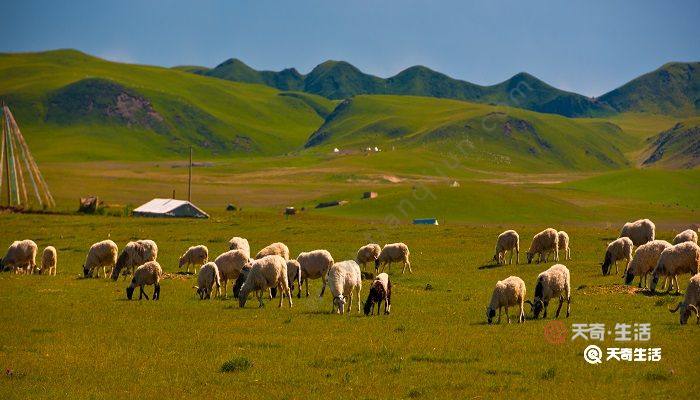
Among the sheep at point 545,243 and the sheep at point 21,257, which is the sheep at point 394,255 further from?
the sheep at point 21,257

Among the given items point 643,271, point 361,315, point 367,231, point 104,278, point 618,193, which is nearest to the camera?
point 361,315

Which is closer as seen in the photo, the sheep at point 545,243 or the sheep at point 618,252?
the sheep at point 618,252

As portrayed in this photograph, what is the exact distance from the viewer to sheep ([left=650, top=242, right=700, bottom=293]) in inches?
1129

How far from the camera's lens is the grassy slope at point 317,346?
645 inches

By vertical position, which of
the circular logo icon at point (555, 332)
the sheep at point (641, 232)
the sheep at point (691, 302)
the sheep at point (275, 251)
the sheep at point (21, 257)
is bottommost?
the sheep at point (21, 257)

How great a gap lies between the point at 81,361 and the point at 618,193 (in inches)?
6195

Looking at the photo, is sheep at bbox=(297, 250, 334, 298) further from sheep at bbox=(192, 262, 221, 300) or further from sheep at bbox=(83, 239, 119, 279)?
sheep at bbox=(83, 239, 119, 279)

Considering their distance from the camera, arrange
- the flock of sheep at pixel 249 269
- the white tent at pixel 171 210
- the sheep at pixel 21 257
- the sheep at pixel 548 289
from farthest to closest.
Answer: the white tent at pixel 171 210, the sheep at pixel 21 257, the flock of sheep at pixel 249 269, the sheep at pixel 548 289

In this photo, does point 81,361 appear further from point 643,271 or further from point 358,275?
point 643,271

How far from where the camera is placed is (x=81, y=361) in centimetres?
1875

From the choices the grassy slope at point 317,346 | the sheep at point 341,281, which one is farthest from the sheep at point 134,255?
the sheep at point 341,281

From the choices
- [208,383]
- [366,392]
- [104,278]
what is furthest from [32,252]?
[366,392]

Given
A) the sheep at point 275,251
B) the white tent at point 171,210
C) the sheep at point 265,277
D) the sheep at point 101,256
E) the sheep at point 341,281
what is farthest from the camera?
the white tent at point 171,210

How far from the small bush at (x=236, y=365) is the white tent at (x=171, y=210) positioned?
2556 inches
